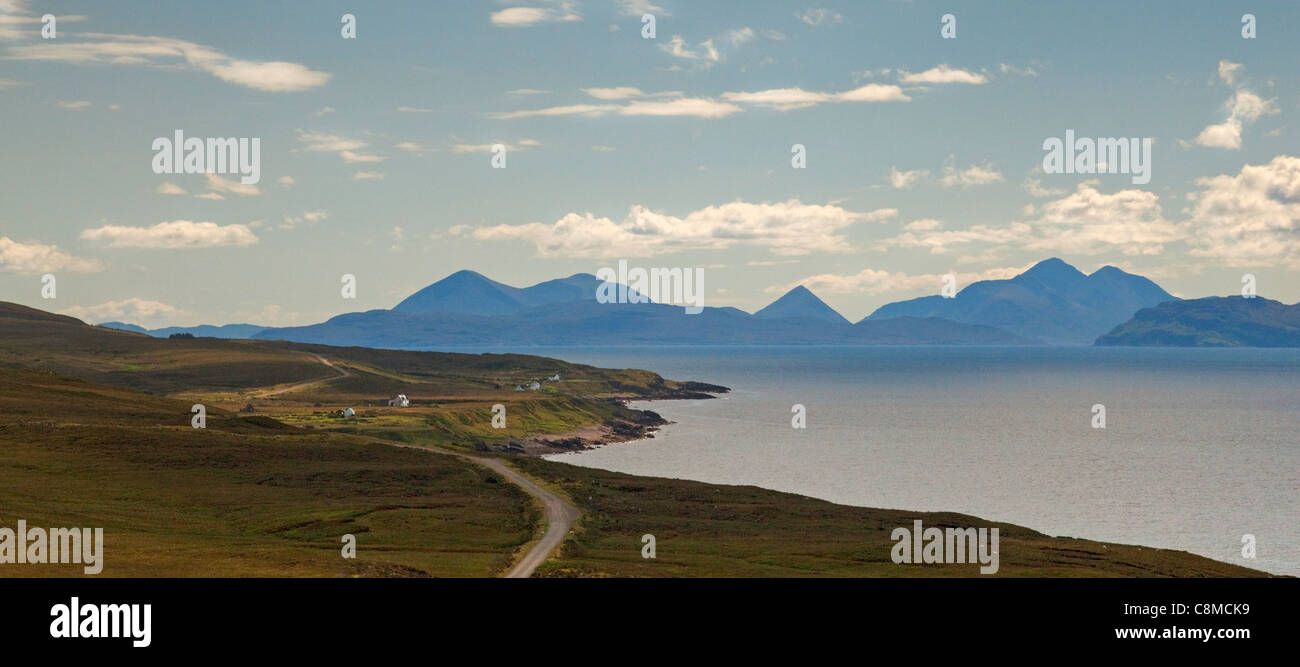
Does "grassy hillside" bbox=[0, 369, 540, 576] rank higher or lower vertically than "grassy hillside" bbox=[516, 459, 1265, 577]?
higher

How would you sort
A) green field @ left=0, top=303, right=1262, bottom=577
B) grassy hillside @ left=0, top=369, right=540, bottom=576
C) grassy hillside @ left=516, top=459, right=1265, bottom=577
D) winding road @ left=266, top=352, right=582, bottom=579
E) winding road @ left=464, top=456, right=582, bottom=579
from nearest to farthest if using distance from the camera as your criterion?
winding road @ left=464, top=456, right=582, bottom=579 < winding road @ left=266, top=352, right=582, bottom=579 < grassy hillside @ left=0, top=369, right=540, bottom=576 < green field @ left=0, top=303, right=1262, bottom=577 < grassy hillside @ left=516, top=459, right=1265, bottom=577

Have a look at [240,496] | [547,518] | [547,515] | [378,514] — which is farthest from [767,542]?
[240,496]

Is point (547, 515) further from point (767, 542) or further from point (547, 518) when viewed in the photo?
point (767, 542)

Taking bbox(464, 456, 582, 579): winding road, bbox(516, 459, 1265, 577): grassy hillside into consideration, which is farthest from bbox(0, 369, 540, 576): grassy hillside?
A: bbox(516, 459, 1265, 577): grassy hillside

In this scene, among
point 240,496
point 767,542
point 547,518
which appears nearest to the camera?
point 767,542

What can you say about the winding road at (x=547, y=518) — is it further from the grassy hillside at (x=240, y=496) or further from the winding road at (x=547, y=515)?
the grassy hillside at (x=240, y=496)

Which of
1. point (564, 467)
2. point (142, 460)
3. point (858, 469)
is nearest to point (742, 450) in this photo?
point (858, 469)

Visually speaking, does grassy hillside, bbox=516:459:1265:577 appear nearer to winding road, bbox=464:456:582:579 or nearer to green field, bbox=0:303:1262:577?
green field, bbox=0:303:1262:577
